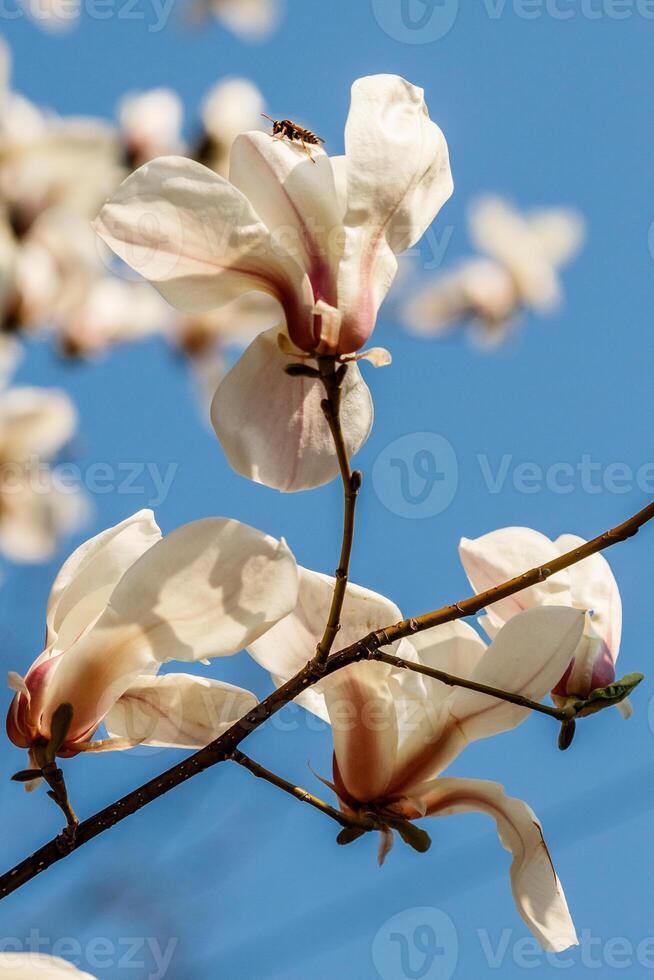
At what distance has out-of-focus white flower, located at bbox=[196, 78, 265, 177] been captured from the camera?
1.86 meters

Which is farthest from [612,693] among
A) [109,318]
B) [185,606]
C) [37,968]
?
[109,318]

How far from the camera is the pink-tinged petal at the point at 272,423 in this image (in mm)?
794

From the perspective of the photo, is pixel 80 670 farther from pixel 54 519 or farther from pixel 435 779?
pixel 54 519

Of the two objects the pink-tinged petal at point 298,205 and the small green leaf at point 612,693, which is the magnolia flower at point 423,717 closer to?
the small green leaf at point 612,693

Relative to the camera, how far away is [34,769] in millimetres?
742

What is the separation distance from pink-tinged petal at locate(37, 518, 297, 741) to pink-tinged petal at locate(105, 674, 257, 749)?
0.16 feet

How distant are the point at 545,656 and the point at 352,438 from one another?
0.65 feet

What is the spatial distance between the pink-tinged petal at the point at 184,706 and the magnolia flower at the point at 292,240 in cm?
15

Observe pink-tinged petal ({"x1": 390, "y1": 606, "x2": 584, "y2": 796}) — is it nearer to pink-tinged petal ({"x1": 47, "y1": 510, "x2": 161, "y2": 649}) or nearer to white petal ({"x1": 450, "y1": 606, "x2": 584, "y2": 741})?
white petal ({"x1": 450, "y1": 606, "x2": 584, "y2": 741})

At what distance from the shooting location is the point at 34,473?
1.49 metres

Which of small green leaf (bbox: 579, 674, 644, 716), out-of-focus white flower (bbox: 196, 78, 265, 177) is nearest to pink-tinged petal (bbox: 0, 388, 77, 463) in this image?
out-of-focus white flower (bbox: 196, 78, 265, 177)

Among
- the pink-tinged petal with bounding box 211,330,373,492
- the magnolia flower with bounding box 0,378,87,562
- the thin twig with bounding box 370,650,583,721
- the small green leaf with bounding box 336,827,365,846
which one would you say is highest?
the magnolia flower with bounding box 0,378,87,562

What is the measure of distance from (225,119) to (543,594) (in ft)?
4.15

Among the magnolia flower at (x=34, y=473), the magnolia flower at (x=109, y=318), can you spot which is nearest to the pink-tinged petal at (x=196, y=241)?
the magnolia flower at (x=34, y=473)
